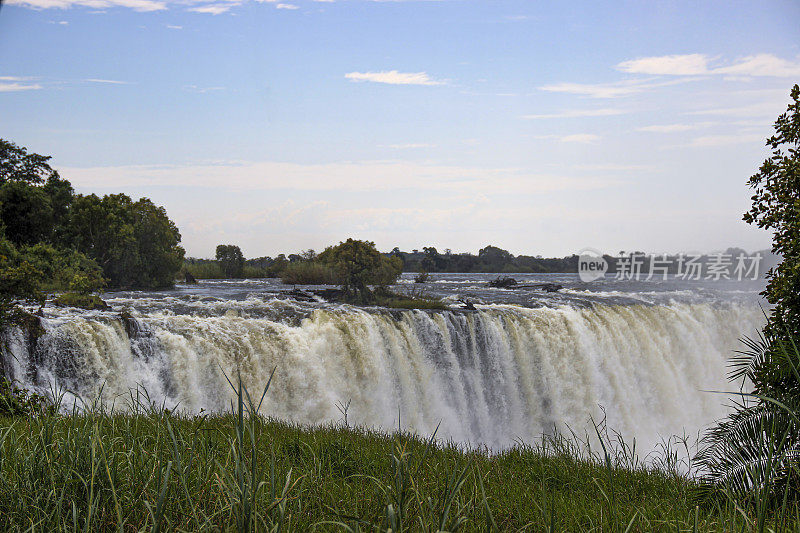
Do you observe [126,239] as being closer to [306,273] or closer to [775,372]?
[306,273]

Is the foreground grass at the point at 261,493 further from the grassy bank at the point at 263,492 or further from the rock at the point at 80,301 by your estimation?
the rock at the point at 80,301

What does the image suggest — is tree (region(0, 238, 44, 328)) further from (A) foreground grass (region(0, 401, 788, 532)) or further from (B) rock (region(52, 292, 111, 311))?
(A) foreground grass (region(0, 401, 788, 532))

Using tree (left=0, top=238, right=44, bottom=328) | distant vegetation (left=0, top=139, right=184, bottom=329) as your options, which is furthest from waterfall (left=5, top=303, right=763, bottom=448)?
distant vegetation (left=0, top=139, right=184, bottom=329)

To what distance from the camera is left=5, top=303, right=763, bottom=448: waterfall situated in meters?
10.7

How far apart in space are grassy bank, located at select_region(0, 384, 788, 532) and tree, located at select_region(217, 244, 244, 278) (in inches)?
998

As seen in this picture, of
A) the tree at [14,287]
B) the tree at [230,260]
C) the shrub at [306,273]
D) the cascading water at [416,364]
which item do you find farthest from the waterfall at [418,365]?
the tree at [230,260]

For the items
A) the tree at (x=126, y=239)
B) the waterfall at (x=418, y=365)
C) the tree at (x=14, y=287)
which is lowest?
the waterfall at (x=418, y=365)

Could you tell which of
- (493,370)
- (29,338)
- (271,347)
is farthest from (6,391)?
(493,370)

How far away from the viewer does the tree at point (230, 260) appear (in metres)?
28.8

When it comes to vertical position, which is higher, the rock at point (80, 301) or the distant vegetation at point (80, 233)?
the distant vegetation at point (80, 233)

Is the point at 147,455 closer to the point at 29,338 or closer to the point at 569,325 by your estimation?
the point at 29,338

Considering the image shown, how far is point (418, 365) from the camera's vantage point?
41.9ft

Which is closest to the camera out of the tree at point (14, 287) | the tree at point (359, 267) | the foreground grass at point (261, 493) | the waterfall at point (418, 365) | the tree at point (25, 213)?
the foreground grass at point (261, 493)

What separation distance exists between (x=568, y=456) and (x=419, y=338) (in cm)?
851
